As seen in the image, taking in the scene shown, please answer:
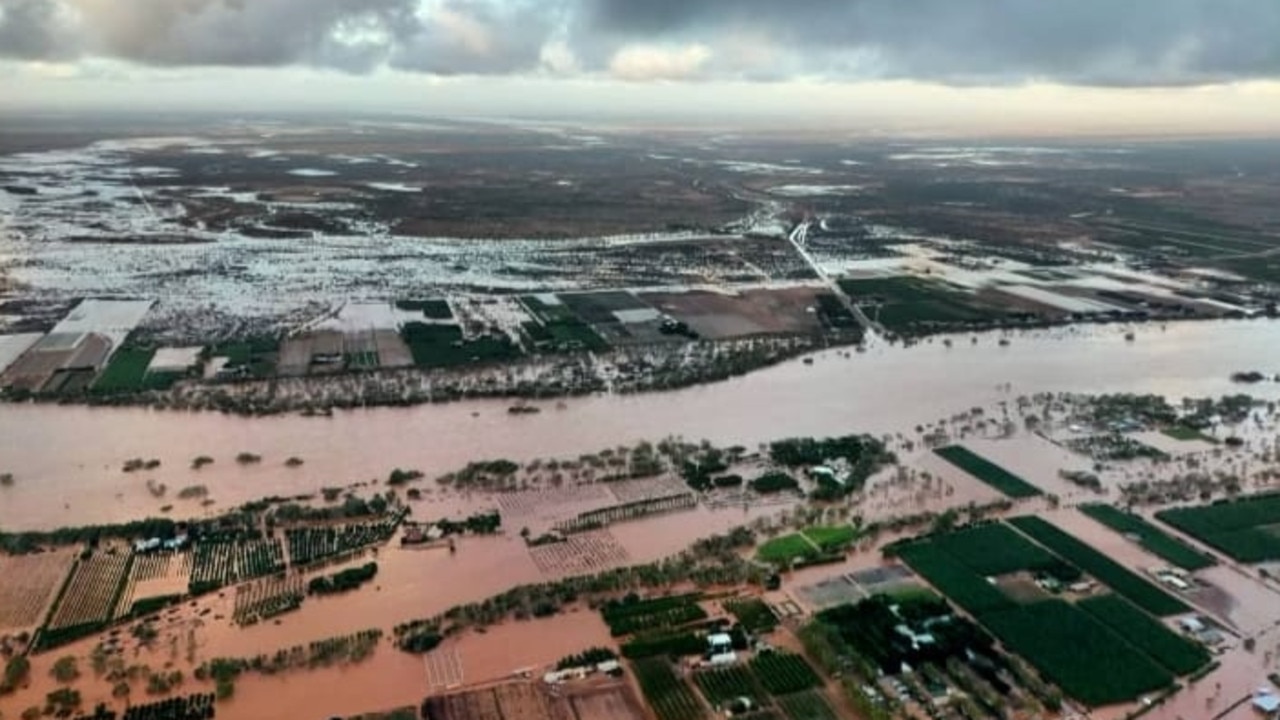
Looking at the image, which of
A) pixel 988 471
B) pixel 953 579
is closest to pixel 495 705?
pixel 953 579

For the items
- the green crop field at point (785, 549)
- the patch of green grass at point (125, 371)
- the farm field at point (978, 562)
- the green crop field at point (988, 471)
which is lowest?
the green crop field at point (785, 549)

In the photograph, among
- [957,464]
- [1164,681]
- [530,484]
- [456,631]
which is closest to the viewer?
[1164,681]

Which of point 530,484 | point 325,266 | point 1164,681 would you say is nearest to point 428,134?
point 325,266

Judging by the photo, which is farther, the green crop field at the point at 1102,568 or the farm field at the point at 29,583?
the green crop field at the point at 1102,568

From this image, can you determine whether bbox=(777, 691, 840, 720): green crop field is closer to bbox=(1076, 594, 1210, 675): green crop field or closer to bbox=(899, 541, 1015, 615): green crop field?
bbox=(899, 541, 1015, 615): green crop field

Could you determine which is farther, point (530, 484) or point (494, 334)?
point (494, 334)

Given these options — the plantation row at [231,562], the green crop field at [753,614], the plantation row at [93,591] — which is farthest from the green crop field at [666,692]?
the plantation row at [93,591]

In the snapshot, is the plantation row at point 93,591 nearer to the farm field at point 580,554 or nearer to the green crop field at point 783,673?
the farm field at point 580,554

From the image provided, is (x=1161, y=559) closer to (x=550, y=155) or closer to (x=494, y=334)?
(x=494, y=334)
